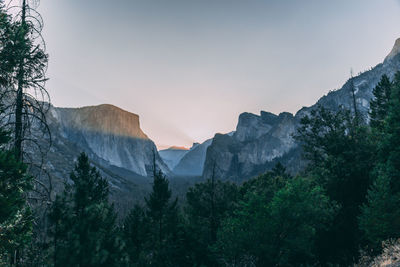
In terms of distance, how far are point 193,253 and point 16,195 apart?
79.6 ft

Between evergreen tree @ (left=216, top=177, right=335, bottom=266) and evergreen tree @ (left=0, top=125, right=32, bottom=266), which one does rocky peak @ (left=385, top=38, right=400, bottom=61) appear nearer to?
evergreen tree @ (left=216, top=177, right=335, bottom=266)

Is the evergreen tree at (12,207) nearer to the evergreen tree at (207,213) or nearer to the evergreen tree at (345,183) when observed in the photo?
the evergreen tree at (207,213)

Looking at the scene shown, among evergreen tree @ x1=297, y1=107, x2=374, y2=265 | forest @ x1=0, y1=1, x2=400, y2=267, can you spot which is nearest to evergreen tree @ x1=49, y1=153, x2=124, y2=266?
forest @ x1=0, y1=1, x2=400, y2=267

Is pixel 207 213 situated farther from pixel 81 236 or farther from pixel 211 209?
pixel 81 236

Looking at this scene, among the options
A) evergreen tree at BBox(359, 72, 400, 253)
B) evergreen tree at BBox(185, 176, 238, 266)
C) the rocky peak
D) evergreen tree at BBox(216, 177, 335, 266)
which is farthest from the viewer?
the rocky peak

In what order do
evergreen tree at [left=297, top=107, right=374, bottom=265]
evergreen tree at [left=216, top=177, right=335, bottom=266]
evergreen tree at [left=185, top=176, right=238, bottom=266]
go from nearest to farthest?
1. evergreen tree at [left=216, top=177, right=335, bottom=266]
2. evergreen tree at [left=297, top=107, right=374, bottom=265]
3. evergreen tree at [left=185, top=176, right=238, bottom=266]

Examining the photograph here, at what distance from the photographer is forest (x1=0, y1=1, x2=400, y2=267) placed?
807 cm

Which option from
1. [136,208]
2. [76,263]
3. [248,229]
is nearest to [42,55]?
[76,263]

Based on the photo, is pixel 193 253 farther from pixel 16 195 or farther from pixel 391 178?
Answer: pixel 16 195

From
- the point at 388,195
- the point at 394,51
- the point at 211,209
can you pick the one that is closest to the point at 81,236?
the point at 388,195

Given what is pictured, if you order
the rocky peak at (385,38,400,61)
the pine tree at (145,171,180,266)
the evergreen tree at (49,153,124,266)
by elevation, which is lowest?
the pine tree at (145,171,180,266)

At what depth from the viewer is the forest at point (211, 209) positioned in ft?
26.5

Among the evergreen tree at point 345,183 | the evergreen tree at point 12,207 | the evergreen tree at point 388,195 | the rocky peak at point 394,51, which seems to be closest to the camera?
the evergreen tree at point 12,207

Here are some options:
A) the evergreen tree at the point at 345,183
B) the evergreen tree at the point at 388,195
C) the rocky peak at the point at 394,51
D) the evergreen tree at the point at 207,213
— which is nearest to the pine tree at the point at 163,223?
the evergreen tree at the point at 207,213
